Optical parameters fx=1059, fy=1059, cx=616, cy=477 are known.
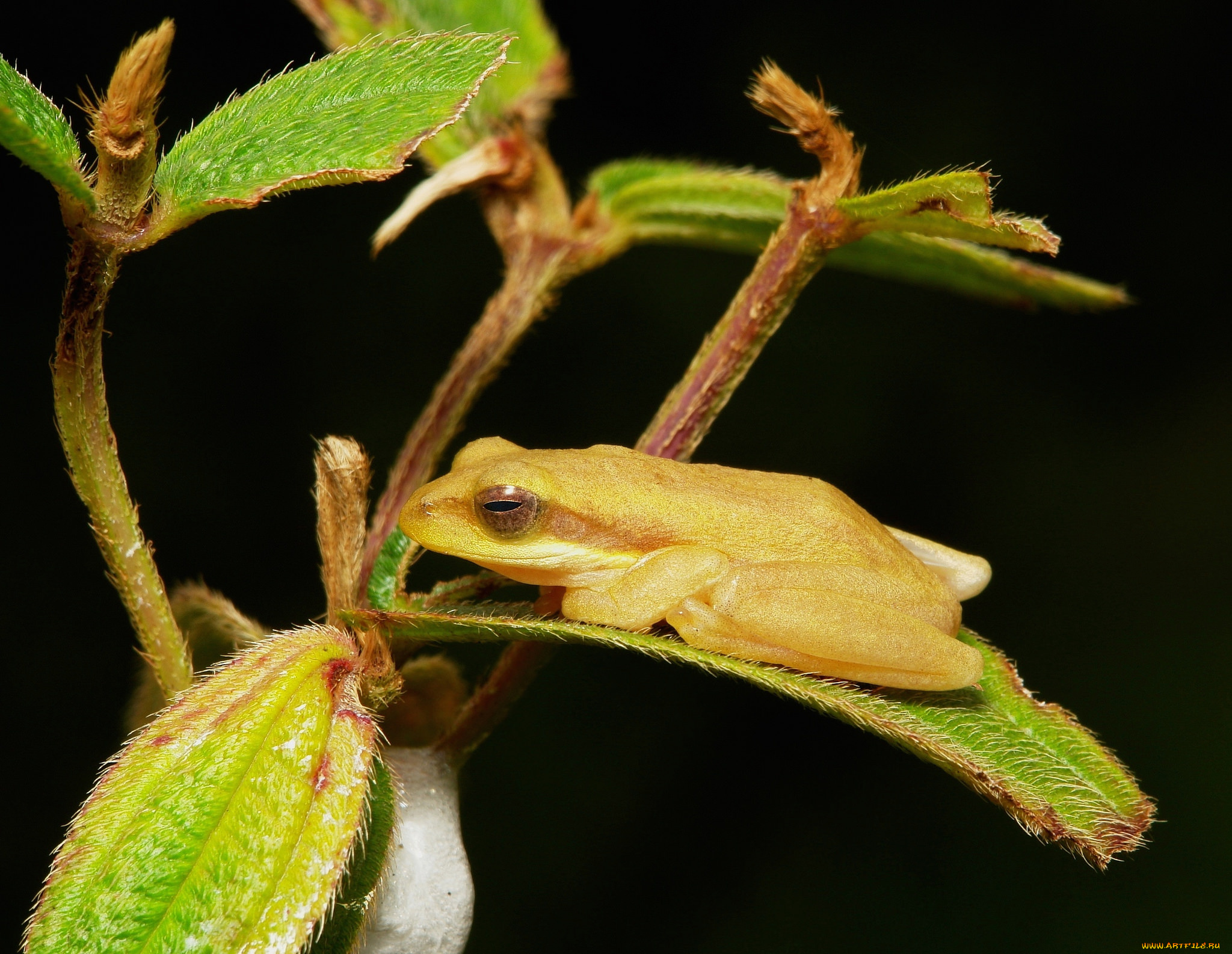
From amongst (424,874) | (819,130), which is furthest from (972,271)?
(424,874)

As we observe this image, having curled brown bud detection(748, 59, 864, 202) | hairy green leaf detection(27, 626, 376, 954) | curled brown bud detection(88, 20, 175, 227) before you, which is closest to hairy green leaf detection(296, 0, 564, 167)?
curled brown bud detection(748, 59, 864, 202)

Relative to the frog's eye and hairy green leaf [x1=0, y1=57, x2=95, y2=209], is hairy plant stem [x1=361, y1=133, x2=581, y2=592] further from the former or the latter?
hairy green leaf [x1=0, y1=57, x2=95, y2=209]

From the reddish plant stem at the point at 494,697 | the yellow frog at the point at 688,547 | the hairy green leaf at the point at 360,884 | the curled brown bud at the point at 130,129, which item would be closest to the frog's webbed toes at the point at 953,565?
the yellow frog at the point at 688,547

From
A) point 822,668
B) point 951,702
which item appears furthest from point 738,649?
point 951,702

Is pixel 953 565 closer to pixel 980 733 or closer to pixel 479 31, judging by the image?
pixel 980 733

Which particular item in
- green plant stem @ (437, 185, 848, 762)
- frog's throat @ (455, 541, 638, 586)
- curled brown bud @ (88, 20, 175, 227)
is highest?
curled brown bud @ (88, 20, 175, 227)

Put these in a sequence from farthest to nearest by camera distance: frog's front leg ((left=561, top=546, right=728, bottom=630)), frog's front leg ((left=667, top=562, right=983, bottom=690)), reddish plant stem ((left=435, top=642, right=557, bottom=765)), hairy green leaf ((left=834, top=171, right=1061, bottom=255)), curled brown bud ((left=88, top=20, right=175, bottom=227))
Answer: frog's front leg ((left=561, top=546, right=728, bottom=630)) → frog's front leg ((left=667, top=562, right=983, bottom=690)) → reddish plant stem ((left=435, top=642, right=557, bottom=765)) → hairy green leaf ((left=834, top=171, right=1061, bottom=255)) → curled brown bud ((left=88, top=20, right=175, bottom=227))
